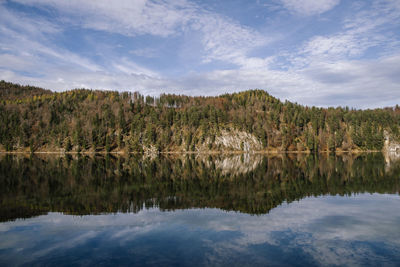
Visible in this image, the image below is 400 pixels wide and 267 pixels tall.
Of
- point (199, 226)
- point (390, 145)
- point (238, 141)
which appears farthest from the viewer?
point (390, 145)

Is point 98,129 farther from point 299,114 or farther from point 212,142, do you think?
point 299,114

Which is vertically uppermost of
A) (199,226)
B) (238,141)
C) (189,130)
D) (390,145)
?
(189,130)

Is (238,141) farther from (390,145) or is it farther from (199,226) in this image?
(199,226)

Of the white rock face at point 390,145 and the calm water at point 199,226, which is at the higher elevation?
the white rock face at point 390,145

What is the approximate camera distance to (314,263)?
41.5 ft

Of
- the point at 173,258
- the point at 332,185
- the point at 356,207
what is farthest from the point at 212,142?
the point at 173,258

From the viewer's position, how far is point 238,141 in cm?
16338

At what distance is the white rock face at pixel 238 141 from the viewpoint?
6334 inches

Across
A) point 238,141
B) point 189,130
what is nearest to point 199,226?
point 238,141

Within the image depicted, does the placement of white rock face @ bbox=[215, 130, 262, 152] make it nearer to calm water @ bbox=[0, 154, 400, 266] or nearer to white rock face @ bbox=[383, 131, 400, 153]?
white rock face @ bbox=[383, 131, 400, 153]

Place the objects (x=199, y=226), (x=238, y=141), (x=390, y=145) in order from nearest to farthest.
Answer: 1. (x=199, y=226)
2. (x=238, y=141)
3. (x=390, y=145)

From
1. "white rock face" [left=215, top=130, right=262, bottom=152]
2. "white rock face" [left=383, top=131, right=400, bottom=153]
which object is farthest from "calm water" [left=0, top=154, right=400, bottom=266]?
"white rock face" [left=383, top=131, right=400, bottom=153]

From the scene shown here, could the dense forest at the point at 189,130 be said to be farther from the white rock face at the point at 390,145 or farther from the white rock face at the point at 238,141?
the white rock face at the point at 390,145

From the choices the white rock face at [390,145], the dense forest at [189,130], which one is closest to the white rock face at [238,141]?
the dense forest at [189,130]
